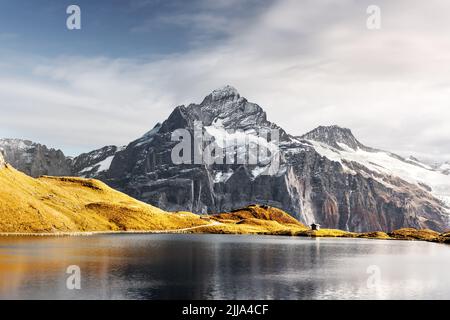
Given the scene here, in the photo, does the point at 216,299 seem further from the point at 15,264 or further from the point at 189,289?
the point at 15,264

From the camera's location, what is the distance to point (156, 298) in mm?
77125

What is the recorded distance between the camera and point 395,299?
83000mm

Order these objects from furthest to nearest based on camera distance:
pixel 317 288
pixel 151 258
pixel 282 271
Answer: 1. pixel 151 258
2. pixel 282 271
3. pixel 317 288

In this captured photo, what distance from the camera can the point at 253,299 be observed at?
78812mm

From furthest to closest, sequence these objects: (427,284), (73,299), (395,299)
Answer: (427,284)
(395,299)
(73,299)

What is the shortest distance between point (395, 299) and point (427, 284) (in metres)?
21.6

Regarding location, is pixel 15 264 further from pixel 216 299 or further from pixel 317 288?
pixel 317 288

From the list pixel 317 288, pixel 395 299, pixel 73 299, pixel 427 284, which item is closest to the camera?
pixel 73 299

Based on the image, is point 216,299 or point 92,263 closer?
point 216,299

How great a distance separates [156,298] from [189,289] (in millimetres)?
9595

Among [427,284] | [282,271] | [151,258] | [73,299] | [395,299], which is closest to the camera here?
[73,299]

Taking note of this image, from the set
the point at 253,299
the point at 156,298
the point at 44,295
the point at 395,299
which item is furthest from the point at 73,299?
the point at 395,299

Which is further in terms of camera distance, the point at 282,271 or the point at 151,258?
the point at 151,258

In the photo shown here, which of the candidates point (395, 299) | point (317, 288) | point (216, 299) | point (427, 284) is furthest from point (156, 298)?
point (427, 284)
